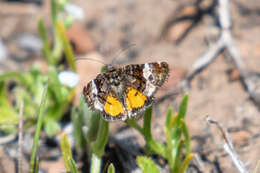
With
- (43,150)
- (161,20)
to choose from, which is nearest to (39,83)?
(43,150)

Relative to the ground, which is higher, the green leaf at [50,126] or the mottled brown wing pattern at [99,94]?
the green leaf at [50,126]

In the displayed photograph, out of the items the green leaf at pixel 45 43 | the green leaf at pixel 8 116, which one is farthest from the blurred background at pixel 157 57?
the green leaf at pixel 45 43

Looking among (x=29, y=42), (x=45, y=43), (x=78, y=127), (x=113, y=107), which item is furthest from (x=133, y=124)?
(x=29, y=42)

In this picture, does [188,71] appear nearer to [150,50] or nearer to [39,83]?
[150,50]

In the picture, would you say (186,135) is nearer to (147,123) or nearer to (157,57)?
(147,123)

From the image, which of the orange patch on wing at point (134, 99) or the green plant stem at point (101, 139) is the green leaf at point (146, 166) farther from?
the orange patch on wing at point (134, 99)

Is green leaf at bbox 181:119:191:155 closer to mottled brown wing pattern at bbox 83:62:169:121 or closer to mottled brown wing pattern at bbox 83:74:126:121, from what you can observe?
mottled brown wing pattern at bbox 83:62:169:121

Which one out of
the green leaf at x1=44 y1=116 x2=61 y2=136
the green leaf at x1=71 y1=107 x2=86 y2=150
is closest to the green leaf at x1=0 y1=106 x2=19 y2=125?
the green leaf at x1=44 y1=116 x2=61 y2=136
